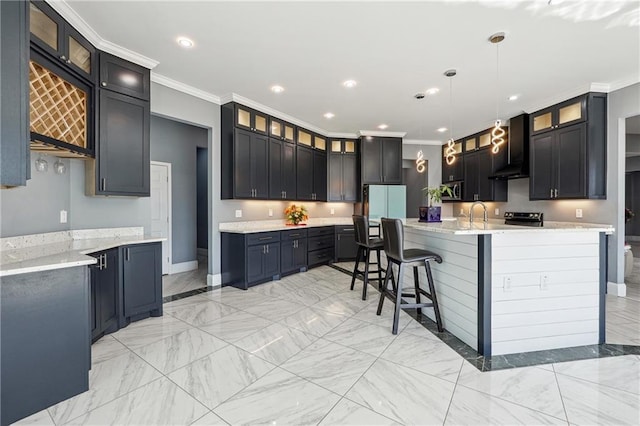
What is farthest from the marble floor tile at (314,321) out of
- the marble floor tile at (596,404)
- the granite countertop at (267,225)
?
the marble floor tile at (596,404)

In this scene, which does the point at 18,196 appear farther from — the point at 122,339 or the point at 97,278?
the point at 122,339

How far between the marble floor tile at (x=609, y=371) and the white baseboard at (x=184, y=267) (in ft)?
18.1

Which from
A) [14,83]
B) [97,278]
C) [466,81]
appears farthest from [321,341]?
[466,81]

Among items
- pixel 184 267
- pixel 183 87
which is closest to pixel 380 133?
pixel 183 87

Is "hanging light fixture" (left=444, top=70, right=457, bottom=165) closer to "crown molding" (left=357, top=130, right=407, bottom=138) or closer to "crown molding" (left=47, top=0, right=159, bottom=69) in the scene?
"crown molding" (left=357, top=130, right=407, bottom=138)

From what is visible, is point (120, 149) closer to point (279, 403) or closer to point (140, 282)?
point (140, 282)

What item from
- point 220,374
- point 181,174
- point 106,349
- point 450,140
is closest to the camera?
point 220,374

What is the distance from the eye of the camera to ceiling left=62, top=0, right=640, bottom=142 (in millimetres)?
2447

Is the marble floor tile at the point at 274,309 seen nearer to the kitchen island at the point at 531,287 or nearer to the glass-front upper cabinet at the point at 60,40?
the kitchen island at the point at 531,287

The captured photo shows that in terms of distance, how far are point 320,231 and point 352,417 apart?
14.1 ft

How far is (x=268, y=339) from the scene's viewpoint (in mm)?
2691

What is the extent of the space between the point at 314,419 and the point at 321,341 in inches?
38.9

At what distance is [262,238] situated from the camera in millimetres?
4551

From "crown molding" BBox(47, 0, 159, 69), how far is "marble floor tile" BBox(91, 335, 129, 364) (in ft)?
9.44
